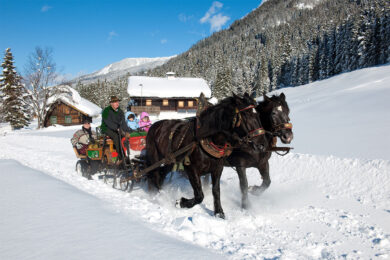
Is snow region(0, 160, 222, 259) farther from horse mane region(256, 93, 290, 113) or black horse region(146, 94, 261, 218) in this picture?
horse mane region(256, 93, 290, 113)

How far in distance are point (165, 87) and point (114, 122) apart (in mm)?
35847

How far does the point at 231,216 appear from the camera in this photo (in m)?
4.52

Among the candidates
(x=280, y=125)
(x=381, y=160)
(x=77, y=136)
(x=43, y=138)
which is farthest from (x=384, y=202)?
(x=43, y=138)

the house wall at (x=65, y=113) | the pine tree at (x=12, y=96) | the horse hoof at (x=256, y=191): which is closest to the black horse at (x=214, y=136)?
the horse hoof at (x=256, y=191)

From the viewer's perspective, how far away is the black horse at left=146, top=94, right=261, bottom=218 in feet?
13.1

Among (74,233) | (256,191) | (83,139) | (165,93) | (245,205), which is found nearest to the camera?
(74,233)

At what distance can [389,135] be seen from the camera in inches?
281

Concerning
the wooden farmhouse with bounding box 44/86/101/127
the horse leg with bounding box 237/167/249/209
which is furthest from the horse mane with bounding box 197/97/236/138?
the wooden farmhouse with bounding box 44/86/101/127

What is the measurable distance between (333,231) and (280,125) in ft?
6.56

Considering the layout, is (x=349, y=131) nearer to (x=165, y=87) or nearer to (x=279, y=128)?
(x=279, y=128)

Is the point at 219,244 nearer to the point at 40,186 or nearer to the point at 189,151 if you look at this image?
the point at 189,151

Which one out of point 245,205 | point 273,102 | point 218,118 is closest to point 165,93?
point 273,102

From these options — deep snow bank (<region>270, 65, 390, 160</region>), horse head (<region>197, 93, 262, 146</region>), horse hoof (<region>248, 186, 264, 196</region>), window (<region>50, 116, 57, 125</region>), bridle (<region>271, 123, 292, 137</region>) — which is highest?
window (<region>50, 116, 57, 125</region>)

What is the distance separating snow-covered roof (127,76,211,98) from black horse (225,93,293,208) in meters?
34.4
